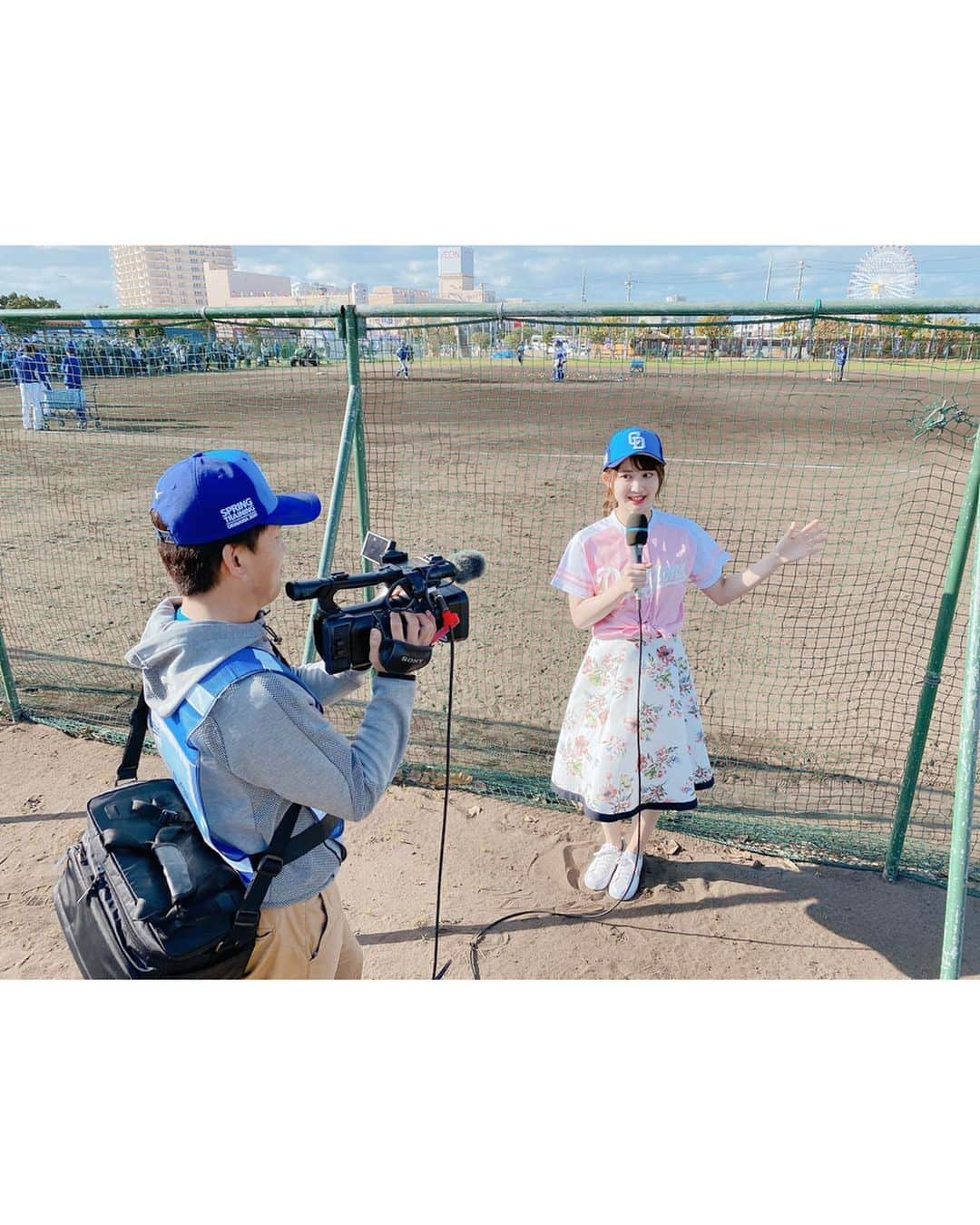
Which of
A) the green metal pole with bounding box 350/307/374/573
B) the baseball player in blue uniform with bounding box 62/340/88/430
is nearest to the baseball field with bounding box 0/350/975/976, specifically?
the baseball player in blue uniform with bounding box 62/340/88/430

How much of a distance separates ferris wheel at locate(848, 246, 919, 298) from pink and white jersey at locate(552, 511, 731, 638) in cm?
5240

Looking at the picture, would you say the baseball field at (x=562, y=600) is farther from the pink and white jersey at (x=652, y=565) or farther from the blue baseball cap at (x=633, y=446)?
the blue baseball cap at (x=633, y=446)

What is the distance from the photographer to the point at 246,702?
61.9 inches

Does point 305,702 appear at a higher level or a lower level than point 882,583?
higher

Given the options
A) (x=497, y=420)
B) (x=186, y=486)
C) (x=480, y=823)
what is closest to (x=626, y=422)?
(x=497, y=420)

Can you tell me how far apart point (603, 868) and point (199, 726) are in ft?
7.73

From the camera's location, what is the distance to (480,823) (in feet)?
13.0

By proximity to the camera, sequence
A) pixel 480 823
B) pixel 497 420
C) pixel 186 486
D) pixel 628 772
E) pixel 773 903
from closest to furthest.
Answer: pixel 186 486
pixel 628 772
pixel 773 903
pixel 480 823
pixel 497 420

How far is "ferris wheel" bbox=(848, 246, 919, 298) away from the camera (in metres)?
50.0

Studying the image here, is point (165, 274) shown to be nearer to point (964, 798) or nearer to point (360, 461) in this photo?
point (360, 461)

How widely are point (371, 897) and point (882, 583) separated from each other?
5866 mm

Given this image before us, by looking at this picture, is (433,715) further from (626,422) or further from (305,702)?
(626,422)

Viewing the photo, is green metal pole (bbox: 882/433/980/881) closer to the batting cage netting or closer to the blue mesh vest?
the batting cage netting

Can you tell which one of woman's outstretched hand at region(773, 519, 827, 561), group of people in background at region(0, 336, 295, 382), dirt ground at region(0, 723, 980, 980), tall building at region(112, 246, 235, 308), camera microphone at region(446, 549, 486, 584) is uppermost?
tall building at region(112, 246, 235, 308)
